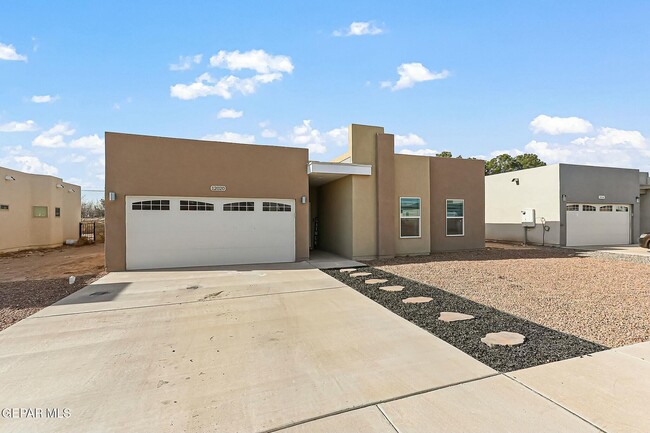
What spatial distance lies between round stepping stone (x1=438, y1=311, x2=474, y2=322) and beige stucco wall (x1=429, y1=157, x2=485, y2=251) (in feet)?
27.0

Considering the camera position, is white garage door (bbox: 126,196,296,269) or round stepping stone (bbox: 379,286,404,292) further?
white garage door (bbox: 126,196,296,269)

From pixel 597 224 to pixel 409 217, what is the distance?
1161cm

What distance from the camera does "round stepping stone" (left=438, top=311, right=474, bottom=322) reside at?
4.78 m

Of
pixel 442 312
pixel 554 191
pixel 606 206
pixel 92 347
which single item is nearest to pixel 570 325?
pixel 442 312

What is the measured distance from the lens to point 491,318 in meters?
4.81

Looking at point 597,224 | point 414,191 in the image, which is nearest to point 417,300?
point 414,191

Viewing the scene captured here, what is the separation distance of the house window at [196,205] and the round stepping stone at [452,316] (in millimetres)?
7895

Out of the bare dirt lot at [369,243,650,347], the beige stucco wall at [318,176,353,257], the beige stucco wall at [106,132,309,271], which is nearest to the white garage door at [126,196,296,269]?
the beige stucco wall at [106,132,309,271]

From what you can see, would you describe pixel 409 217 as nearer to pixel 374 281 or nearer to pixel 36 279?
pixel 374 281

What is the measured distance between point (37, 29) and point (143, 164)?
3770mm

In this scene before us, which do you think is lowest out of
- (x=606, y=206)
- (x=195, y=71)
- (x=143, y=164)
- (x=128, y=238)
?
(x=128, y=238)

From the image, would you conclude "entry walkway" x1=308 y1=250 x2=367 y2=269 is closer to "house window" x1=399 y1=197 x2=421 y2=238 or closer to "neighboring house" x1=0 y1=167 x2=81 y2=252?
"house window" x1=399 y1=197 x2=421 y2=238

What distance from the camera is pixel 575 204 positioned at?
15453 mm

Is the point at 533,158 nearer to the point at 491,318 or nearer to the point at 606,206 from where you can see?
the point at 606,206
